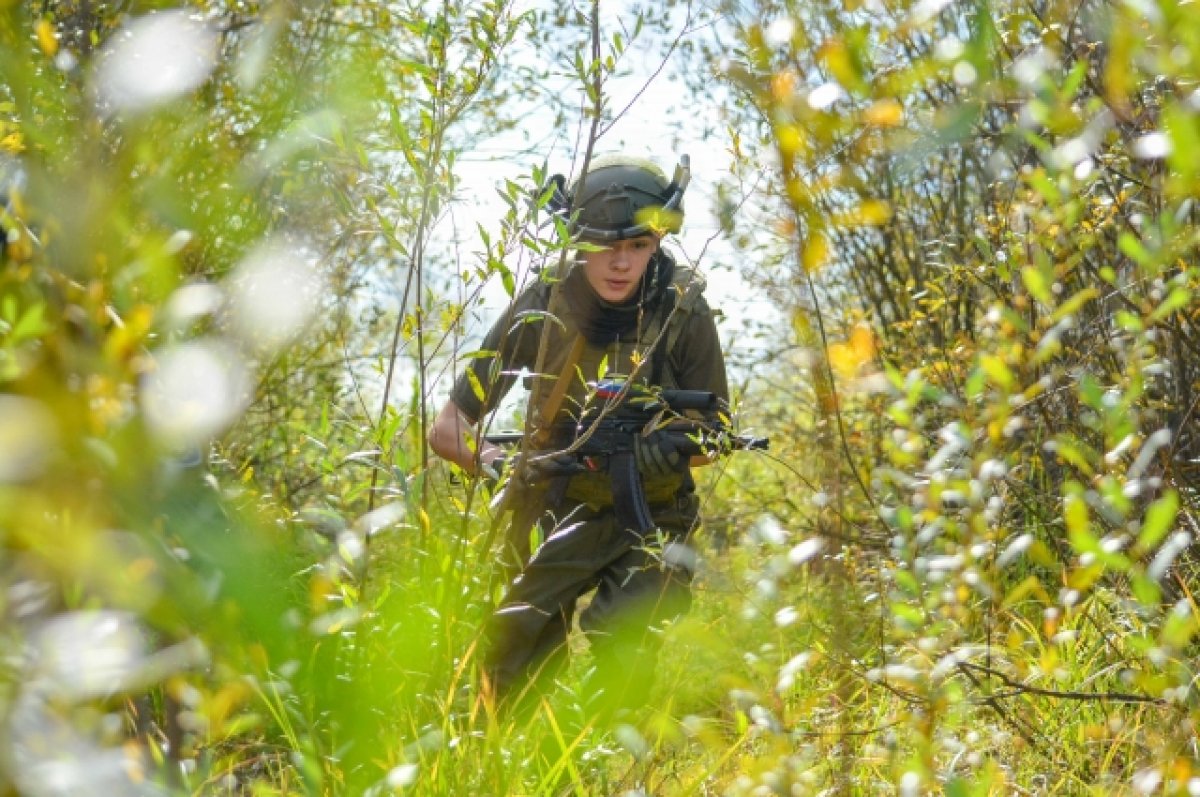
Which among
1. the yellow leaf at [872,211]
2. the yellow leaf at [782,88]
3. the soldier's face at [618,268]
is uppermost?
the soldier's face at [618,268]

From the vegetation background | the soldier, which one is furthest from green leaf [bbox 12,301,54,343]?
the soldier

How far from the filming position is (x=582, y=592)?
3744 mm

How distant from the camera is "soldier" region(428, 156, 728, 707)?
11.1 ft

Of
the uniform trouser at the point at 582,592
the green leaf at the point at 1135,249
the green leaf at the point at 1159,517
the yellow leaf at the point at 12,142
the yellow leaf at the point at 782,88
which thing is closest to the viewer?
the green leaf at the point at 1159,517

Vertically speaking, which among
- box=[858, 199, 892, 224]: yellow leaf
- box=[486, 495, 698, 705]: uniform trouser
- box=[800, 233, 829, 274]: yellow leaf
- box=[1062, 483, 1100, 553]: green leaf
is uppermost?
box=[858, 199, 892, 224]: yellow leaf

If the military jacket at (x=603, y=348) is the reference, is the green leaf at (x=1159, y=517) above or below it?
below

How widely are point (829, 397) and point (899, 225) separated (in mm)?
3907

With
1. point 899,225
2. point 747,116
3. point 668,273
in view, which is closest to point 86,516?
point 668,273

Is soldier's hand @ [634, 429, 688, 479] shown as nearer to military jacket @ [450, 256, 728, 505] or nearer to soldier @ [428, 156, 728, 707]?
soldier @ [428, 156, 728, 707]

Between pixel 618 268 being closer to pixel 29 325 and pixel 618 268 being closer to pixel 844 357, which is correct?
pixel 844 357

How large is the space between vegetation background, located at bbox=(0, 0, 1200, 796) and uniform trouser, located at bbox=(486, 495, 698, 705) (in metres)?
0.29

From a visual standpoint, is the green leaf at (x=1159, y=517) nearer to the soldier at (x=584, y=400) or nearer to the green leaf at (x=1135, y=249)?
the green leaf at (x=1135, y=249)

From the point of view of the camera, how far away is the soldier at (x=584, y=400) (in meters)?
3.39

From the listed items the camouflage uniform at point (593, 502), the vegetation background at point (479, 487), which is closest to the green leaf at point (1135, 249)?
the vegetation background at point (479, 487)
